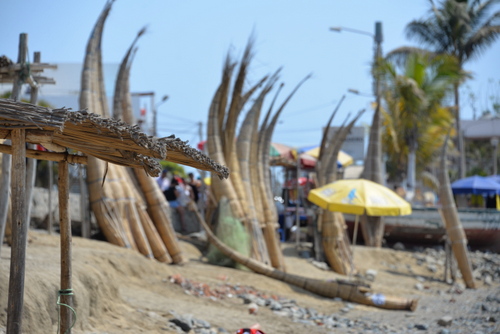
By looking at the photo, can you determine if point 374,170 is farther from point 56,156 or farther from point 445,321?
point 56,156

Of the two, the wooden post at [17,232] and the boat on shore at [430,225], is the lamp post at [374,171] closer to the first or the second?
the boat on shore at [430,225]

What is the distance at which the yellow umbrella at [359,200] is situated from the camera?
13.1 meters

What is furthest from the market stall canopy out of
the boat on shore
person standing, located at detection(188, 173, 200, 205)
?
person standing, located at detection(188, 173, 200, 205)

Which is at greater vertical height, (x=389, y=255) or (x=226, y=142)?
(x=226, y=142)

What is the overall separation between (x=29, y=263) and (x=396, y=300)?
6.86 metres

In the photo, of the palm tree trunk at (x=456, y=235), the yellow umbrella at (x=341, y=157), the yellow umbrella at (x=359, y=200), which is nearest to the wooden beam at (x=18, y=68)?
the yellow umbrella at (x=359, y=200)

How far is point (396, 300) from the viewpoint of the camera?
12375 mm

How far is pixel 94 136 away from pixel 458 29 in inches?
1064

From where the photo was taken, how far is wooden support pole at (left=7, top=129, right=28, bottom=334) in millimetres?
4832

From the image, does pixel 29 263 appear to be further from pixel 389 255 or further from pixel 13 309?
pixel 389 255

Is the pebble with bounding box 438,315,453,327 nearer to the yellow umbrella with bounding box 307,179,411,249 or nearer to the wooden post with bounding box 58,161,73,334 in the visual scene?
the yellow umbrella with bounding box 307,179,411,249

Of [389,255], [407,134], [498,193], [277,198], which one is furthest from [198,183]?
[498,193]

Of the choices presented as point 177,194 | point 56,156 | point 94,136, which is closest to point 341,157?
point 177,194

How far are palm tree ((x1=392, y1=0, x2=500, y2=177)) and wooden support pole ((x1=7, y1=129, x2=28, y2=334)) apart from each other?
27289 millimetres
